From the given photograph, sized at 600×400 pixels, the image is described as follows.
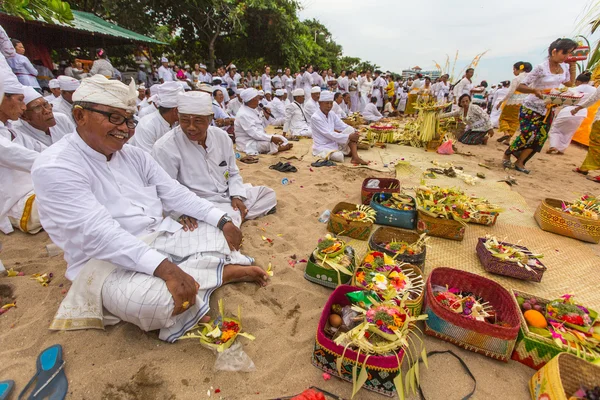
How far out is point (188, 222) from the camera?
264 centimetres

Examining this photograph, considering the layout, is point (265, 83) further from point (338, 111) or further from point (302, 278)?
point (302, 278)

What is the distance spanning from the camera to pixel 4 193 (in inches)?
123

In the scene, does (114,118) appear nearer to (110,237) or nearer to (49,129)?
(110,237)

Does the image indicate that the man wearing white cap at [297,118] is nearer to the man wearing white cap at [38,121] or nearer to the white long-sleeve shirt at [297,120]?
the white long-sleeve shirt at [297,120]

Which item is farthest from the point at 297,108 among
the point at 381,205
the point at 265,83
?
the point at 265,83

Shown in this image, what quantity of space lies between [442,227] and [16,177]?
186 inches

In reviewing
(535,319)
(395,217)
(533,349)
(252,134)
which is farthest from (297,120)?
(533,349)

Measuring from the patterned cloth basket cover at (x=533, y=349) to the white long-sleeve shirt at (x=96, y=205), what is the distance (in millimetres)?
2427

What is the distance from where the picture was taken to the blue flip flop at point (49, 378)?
1.64 m

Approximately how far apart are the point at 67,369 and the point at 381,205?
323cm

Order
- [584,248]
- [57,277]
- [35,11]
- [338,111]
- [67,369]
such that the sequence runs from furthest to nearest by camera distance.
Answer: [338,111] < [584,248] < [57,277] < [35,11] < [67,369]

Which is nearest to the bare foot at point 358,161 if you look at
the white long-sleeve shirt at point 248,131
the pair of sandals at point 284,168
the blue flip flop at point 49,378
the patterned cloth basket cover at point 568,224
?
the pair of sandals at point 284,168

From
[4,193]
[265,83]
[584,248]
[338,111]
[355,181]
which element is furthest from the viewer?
[265,83]

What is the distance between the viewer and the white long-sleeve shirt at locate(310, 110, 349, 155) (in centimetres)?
637
